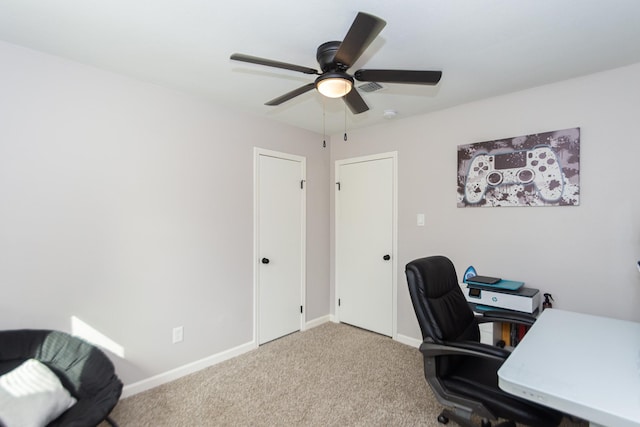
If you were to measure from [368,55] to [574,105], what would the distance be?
1668mm

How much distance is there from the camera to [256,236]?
329cm

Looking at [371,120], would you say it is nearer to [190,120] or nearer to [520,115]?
[520,115]

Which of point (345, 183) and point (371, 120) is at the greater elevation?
point (371, 120)

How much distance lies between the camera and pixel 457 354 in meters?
1.61

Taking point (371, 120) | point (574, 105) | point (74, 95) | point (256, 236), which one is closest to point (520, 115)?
point (574, 105)

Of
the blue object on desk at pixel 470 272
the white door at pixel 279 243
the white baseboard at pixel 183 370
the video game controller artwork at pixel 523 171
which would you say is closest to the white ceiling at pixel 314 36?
the video game controller artwork at pixel 523 171

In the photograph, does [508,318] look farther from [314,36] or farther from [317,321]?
[317,321]

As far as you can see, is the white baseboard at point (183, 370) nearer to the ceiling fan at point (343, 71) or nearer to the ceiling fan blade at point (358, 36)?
the ceiling fan at point (343, 71)

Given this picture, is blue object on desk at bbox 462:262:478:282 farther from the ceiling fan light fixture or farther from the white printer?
the ceiling fan light fixture

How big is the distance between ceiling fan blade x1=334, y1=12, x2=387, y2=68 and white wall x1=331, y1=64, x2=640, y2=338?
182 cm

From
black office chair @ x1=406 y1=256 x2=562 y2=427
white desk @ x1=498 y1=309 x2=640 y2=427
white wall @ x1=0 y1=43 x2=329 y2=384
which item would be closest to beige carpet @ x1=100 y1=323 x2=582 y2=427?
white wall @ x1=0 y1=43 x2=329 y2=384

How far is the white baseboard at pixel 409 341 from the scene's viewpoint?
3298 millimetres

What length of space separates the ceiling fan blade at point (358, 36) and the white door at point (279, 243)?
1.89 m

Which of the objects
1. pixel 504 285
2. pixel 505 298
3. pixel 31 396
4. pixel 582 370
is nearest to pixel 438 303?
pixel 582 370
